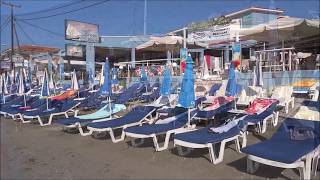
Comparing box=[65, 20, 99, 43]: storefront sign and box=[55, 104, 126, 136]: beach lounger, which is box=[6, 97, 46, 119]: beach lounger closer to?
box=[55, 104, 126, 136]: beach lounger

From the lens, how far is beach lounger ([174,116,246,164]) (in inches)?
231

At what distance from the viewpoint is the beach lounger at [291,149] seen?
464 centimetres

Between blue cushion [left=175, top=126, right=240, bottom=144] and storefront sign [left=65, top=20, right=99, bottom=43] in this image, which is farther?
storefront sign [left=65, top=20, right=99, bottom=43]

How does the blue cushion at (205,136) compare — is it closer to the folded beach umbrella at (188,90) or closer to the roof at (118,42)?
the folded beach umbrella at (188,90)

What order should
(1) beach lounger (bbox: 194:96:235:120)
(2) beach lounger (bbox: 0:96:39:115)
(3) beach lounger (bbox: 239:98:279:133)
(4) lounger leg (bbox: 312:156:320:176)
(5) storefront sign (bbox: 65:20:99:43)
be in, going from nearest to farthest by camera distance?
(4) lounger leg (bbox: 312:156:320:176) < (3) beach lounger (bbox: 239:98:279:133) < (1) beach lounger (bbox: 194:96:235:120) < (2) beach lounger (bbox: 0:96:39:115) < (5) storefront sign (bbox: 65:20:99:43)

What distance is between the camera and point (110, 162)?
6.28 m

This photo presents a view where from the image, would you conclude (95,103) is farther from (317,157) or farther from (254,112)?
(317,157)

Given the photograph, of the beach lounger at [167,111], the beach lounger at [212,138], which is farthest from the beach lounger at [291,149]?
the beach lounger at [167,111]

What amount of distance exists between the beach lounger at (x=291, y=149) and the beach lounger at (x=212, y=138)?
2.28ft

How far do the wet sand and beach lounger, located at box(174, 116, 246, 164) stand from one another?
19 cm

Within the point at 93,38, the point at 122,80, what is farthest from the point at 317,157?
the point at 93,38

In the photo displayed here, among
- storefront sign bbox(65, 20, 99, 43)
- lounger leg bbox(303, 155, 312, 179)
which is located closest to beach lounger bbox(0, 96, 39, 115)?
lounger leg bbox(303, 155, 312, 179)

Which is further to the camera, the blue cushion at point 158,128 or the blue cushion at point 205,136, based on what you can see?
the blue cushion at point 158,128

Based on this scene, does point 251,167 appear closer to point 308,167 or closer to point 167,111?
point 308,167
